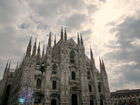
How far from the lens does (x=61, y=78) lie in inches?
1323

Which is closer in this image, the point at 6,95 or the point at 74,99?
the point at 74,99

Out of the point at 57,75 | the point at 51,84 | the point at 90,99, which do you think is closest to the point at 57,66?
the point at 57,75

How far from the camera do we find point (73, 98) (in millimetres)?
33656

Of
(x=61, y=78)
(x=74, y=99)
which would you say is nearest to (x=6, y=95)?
(x=61, y=78)

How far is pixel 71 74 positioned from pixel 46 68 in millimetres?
6908

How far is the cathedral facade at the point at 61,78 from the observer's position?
3027 cm

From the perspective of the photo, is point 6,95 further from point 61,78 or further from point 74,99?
point 74,99

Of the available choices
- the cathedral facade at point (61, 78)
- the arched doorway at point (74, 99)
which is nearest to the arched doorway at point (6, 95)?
the cathedral facade at point (61, 78)

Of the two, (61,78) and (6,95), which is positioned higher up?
(61,78)

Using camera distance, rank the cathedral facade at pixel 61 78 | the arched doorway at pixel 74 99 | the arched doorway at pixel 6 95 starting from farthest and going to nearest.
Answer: the arched doorway at pixel 6 95 < the arched doorway at pixel 74 99 < the cathedral facade at pixel 61 78

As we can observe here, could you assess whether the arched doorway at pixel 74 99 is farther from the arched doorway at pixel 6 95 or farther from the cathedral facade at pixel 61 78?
the arched doorway at pixel 6 95

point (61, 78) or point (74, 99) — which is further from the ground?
point (61, 78)

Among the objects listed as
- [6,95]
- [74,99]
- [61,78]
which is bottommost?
[74,99]

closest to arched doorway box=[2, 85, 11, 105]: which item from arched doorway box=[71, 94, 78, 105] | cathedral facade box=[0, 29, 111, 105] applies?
cathedral facade box=[0, 29, 111, 105]
